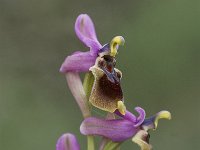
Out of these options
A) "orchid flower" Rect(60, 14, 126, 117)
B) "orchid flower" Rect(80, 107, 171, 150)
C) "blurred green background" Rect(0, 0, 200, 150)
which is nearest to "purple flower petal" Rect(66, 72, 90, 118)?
"orchid flower" Rect(60, 14, 126, 117)

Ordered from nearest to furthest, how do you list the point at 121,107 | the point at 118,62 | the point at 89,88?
the point at 121,107 → the point at 89,88 → the point at 118,62

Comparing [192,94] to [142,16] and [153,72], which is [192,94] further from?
[142,16]

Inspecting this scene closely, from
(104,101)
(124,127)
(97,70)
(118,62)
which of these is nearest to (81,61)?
(97,70)

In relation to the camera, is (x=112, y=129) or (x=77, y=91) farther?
(x=77, y=91)

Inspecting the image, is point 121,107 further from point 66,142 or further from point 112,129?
point 66,142

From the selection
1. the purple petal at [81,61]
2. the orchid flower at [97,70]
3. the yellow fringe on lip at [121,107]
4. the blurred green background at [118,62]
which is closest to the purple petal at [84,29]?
the orchid flower at [97,70]

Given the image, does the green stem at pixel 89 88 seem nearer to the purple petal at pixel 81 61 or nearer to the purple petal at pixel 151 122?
the purple petal at pixel 81 61

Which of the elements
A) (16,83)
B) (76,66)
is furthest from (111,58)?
(16,83)
